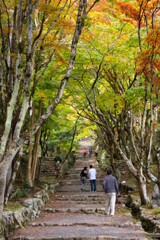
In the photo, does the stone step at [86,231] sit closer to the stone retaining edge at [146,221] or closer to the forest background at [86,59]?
the stone retaining edge at [146,221]

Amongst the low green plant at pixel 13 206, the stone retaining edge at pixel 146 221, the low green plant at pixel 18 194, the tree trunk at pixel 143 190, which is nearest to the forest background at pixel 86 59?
the tree trunk at pixel 143 190

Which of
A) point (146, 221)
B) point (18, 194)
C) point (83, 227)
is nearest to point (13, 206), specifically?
point (83, 227)

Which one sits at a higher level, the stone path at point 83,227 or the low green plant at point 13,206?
the low green plant at point 13,206

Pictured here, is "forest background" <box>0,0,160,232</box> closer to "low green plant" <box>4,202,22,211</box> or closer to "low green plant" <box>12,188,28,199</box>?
"low green plant" <box>4,202,22,211</box>

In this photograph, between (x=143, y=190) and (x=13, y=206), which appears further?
(x=143, y=190)

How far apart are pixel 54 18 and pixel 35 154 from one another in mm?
10626

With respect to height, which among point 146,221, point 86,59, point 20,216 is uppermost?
point 86,59

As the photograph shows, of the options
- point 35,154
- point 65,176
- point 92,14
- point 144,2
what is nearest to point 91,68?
point 92,14

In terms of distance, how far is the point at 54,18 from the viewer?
9344 mm

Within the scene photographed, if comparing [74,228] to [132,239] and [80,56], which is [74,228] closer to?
[132,239]

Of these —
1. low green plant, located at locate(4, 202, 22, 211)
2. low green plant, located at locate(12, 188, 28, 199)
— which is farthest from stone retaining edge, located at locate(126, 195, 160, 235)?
low green plant, located at locate(12, 188, 28, 199)

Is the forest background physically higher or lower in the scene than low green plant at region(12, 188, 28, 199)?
higher

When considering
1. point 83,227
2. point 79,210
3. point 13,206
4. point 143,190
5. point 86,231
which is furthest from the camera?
point 79,210

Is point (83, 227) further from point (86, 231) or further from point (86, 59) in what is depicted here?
point (86, 59)
